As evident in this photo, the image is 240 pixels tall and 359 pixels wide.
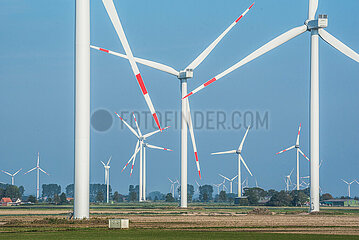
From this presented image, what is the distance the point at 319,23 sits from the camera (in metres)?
99.8

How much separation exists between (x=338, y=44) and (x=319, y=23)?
572cm

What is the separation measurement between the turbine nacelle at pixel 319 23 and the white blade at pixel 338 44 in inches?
30.0

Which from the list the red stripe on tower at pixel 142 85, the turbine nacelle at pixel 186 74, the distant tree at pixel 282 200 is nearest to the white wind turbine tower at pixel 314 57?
the turbine nacelle at pixel 186 74

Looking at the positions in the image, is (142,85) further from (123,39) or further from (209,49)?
(209,49)

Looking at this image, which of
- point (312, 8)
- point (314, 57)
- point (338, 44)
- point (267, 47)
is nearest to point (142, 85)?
point (267, 47)

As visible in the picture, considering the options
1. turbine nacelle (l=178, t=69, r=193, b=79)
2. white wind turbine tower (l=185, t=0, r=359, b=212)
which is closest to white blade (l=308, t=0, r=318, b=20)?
white wind turbine tower (l=185, t=0, r=359, b=212)

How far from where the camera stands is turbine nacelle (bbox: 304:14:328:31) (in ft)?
328

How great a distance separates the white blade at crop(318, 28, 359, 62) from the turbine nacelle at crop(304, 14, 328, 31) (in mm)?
762

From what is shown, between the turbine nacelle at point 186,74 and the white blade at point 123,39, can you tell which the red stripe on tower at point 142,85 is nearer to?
the white blade at point 123,39

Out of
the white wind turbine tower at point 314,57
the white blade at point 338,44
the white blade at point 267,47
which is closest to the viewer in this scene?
the white blade at point 267,47

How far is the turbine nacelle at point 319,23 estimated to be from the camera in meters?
99.9

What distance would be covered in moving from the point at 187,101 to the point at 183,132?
649 centimetres

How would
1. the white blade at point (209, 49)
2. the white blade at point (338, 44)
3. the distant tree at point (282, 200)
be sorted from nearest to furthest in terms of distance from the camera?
1. the white blade at point (338, 44)
2. the white blade at point (209, 49)
3. the distant tree at point (282, 200)

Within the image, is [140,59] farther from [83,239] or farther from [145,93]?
[83,239]
